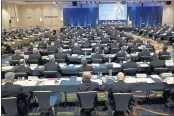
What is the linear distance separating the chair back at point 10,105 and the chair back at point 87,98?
1468 millimetres

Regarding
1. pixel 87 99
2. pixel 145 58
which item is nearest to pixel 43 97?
pixel 87 99

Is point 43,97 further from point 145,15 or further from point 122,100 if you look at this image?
point 145,15

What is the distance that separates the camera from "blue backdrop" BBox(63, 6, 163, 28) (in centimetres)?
3725

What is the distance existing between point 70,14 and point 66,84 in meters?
33.4

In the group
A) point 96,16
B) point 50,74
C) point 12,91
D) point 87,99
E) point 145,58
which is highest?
point 96,16

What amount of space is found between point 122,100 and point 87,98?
804 millimetres

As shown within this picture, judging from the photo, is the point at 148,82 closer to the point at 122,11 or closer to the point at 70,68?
the point at 70,68

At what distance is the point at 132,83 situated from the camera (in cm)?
606

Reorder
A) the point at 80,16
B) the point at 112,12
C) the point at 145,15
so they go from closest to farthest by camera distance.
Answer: the point at 112,12, the point at 145,15, the point at 80,16

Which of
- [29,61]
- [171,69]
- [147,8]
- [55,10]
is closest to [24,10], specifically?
[55,10]

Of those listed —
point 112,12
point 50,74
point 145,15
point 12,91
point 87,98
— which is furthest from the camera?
point 145,15

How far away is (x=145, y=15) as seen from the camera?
124 ft

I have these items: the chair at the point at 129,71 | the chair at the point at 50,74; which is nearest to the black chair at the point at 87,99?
→ the chair at the point at 50,74

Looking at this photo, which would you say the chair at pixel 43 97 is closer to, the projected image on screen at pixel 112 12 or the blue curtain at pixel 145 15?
the projected image on screen at pixel 112 12
